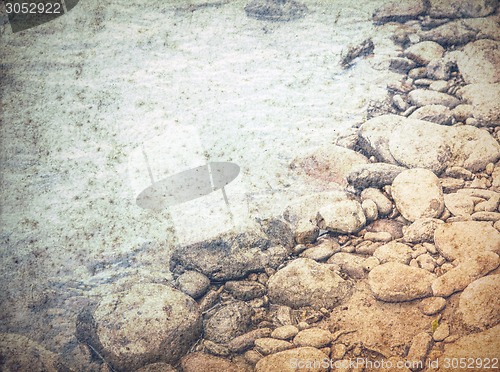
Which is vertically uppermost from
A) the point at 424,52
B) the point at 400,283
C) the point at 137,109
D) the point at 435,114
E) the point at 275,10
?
the point at 275,10

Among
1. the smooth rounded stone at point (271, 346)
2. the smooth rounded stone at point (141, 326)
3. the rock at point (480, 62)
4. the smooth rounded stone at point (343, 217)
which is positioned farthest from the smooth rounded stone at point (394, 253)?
the rock at point (480, 62)

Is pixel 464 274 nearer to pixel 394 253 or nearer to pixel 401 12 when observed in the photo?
pixel 394 253

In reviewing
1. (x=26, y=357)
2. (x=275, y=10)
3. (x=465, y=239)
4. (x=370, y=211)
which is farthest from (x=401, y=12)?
(x=26, y=357)

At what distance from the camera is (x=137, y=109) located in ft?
13.3

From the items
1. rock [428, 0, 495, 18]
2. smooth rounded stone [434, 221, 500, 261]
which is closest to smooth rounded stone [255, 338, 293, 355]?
smooth rounded stone [434, 221, 500, 261]

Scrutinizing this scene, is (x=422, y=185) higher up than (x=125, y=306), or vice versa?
(x=422, y=185)

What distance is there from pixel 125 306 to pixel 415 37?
176 inches

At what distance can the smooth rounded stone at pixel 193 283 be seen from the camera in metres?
2.79

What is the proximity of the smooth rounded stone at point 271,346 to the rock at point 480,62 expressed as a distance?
11.0 ft

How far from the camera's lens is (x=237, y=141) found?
12.3 feet

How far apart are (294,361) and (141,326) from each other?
109 centimetres

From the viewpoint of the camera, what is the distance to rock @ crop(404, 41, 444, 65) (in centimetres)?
416

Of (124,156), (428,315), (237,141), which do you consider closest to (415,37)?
(237,141)

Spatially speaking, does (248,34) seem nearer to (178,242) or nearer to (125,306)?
(178,242)
